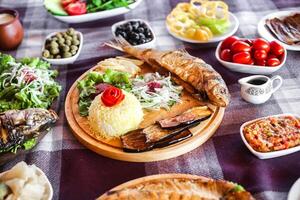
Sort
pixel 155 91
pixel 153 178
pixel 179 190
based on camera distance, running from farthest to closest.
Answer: pixel 155 91
pixel 153 178
pixel 179 190

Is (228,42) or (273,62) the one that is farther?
(228,42)

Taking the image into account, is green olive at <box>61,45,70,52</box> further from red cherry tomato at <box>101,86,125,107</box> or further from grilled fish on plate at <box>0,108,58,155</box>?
red cherry tomato at <box>101,86,125,107</box>

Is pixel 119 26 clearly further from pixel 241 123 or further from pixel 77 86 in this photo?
pixel 241 123

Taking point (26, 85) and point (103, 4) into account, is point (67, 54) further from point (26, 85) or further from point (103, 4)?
point (103, 4)

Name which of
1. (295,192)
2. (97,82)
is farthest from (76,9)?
(295,192)

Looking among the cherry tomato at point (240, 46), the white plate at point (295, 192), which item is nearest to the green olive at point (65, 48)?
the cherry tomato at point (240, 46)

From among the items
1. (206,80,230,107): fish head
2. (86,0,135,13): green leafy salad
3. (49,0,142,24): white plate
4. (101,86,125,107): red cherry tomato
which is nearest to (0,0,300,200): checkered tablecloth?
(206,80,230,107): fish head

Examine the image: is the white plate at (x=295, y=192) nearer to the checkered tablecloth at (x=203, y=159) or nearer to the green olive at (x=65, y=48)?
the checkered tablecloth at (x=203, y=159)
